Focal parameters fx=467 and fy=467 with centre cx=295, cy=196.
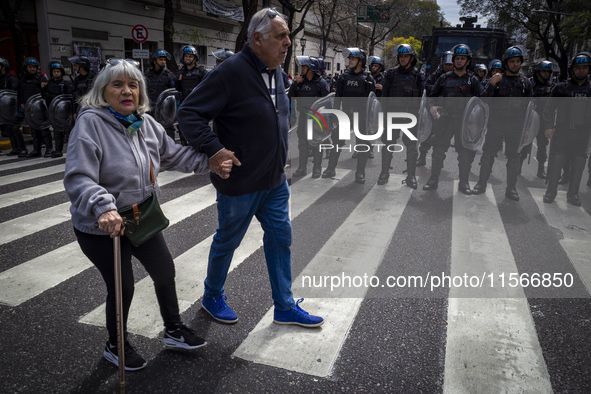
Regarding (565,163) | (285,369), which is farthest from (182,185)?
(565,163)

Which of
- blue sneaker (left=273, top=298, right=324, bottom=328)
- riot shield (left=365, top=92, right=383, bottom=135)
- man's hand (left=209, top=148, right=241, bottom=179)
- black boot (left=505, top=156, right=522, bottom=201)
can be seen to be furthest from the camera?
riot shield (left=365, top=92, right=383, bottom=135)

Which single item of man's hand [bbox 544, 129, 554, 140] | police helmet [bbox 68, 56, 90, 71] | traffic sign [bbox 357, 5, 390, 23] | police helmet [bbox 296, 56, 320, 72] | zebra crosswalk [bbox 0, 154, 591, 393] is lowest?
zebra crosswalk [bbox 0, 154, 591, 393]

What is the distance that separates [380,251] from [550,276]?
1410 millimetres

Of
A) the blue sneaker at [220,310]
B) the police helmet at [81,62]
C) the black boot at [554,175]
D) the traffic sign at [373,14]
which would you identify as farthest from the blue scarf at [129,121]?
the traffic sign at [373,14]

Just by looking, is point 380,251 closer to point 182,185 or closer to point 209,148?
point 209,148

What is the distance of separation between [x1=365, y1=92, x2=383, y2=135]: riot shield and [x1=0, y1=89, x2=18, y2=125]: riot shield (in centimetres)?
698

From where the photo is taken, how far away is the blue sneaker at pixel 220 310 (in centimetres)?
301

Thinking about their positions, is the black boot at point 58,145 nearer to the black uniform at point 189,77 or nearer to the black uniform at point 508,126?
the black uniform at point 189,77

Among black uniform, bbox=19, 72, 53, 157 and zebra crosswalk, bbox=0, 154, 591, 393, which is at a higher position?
black uniform, bbox=19, 72, 53, 157

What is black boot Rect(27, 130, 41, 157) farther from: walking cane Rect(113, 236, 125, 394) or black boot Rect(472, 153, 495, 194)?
walking cane Rect(113, 236, 125, 394)

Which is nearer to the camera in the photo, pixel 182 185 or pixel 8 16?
pixel 182 185

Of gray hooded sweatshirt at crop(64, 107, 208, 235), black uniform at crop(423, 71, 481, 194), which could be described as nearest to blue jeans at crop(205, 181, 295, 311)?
gray hooded sweatshirt at crop(64, 107, 208, 235)

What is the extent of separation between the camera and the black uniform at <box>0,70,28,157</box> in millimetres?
9316

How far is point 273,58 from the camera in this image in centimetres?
264
